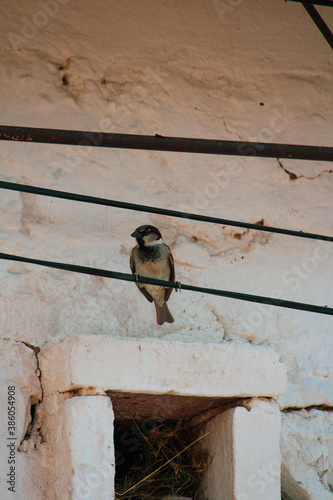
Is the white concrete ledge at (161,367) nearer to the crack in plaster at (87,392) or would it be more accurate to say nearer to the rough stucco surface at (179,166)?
the crack in plaster at (87,392)

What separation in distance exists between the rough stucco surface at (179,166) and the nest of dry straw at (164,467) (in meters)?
0.40

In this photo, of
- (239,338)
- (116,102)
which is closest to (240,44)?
(116,102)

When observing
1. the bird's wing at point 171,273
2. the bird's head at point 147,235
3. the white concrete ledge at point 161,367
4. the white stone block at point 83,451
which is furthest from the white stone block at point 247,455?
the bird's head at point 147,235

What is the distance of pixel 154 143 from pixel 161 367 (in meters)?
0.84

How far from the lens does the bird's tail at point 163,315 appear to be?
10.00 feet

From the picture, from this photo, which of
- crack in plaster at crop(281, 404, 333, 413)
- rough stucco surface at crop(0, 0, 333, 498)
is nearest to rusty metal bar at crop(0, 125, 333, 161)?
rough stucco surface at crop(0, 0, 333, 498)

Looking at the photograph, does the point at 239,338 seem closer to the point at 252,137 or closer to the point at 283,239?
the point at 283,239

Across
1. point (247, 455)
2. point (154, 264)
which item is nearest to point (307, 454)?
point (247, 455)

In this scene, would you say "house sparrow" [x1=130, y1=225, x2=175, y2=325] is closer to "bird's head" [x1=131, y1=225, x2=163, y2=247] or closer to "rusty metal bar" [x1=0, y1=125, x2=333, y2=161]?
"bird's head" [x1=131, y1=225, x2=163, y2=247]

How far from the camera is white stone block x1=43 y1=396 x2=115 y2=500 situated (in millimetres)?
2445

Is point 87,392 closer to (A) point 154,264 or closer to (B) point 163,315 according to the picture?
(B) point 163,315

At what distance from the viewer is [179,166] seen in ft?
10.9

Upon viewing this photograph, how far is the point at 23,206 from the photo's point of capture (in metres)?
3.06

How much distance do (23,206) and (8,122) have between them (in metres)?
0.35
